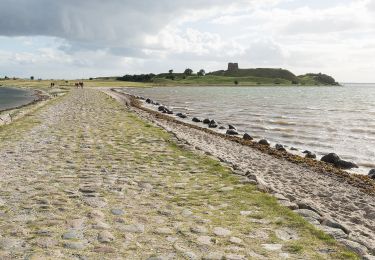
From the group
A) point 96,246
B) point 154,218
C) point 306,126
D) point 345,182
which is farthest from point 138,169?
point 306,126

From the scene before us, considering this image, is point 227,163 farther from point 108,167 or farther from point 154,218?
point 154,218

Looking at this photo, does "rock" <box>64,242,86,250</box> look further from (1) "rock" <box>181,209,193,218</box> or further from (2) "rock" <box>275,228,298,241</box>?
(2) "rock" <box>275,228,298,241</box>

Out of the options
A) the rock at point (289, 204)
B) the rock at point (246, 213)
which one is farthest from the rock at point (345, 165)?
the rock at point (246, 213)

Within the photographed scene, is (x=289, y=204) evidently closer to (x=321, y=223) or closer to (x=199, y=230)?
(x=321, y=223)

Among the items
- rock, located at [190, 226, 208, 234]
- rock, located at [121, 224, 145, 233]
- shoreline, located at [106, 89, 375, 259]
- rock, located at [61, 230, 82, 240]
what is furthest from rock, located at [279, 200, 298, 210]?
rock, located at [61, 230, 82, 240]

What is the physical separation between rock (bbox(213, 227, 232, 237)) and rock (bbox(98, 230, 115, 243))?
5.71ft

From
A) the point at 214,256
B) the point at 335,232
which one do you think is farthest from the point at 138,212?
the point at 335,232

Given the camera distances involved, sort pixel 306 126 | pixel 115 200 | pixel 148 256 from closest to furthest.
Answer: pixel 148 256
pixel 115 200
pixel 306 126

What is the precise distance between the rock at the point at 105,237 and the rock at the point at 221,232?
5.71 feet

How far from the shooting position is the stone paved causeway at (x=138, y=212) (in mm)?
6395

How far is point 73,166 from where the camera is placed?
492 inches

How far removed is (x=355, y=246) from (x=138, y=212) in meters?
3.92

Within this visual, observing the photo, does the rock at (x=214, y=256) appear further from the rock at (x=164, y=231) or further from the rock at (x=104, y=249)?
the rock at (x=104, y=249)

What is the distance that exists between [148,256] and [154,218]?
1.77 metres
